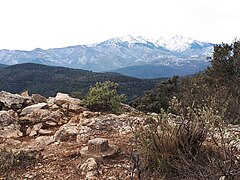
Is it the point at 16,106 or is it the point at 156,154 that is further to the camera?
the point at 16,106

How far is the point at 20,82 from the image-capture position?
528ft

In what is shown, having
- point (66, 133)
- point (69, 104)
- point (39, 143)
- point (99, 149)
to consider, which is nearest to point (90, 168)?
point (99, 149)

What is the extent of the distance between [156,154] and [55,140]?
9.12 feet

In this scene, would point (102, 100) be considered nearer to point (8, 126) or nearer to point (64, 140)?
point (8, 126)

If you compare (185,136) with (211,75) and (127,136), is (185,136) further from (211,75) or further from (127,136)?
(211,75)

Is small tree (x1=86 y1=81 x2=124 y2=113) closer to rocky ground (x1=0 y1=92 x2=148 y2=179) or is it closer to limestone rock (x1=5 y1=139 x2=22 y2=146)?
rocky ground (x1=0 y1=92 x2=148 y2=179)

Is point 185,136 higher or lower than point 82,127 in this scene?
higher

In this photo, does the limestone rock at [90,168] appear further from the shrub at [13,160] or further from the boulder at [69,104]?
the boulder at [69,104]

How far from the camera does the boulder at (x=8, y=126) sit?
7.88 m

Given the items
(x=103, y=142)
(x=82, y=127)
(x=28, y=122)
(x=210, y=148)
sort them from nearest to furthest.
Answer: (x=210, y=148)
(x=103, y=142)
(x=82, y=127)
(x=28, y=122)

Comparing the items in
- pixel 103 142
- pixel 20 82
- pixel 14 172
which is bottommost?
pixel 20 82

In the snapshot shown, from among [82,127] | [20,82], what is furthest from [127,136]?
[20,82]

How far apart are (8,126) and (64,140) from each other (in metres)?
2.04

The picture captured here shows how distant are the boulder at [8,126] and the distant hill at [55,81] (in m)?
103
